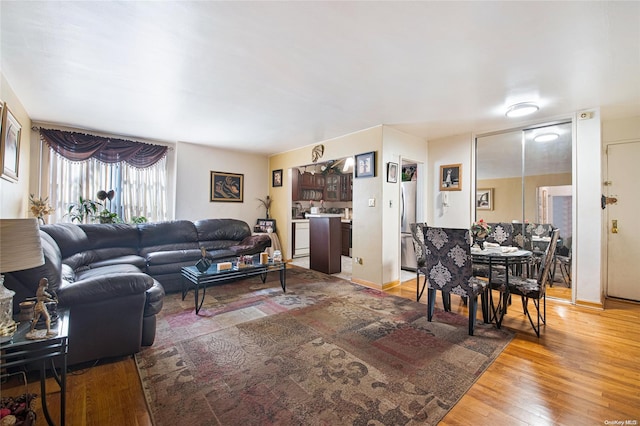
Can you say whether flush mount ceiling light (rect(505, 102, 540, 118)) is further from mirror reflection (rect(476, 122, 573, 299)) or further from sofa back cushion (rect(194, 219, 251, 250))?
sofa back cushion (rect(194, 219, 251, 250))

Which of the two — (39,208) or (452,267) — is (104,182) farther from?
(452,267)

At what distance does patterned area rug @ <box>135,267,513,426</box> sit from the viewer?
1.60 m

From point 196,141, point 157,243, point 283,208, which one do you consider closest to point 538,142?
point 283,208

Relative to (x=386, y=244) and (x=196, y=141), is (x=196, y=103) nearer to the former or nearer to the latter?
(x=196, y=141)

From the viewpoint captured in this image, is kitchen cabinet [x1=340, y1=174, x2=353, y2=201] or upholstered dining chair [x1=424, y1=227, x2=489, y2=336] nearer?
upholstered dining chair [x1=424, y1=227, x2=489, y2=336]

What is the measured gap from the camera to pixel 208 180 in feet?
18.7

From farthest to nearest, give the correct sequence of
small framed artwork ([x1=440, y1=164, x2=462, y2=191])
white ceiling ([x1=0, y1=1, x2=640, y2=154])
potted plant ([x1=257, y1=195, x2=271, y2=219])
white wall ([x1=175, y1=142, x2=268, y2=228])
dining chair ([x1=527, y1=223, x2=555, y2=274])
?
potted plant ([x1=257, y1=195, x2=271, y2=219]), white wall ([x1=175, y1=142, x2=268, y2=228]), small framed artwork ([x1=440, y1=164, x2=462, y2=191]), dining chair ([x1=527, y1=223, x2=555, y2=274]), white ceiling ([x1=0, y1=1, x2=640, y2=154])

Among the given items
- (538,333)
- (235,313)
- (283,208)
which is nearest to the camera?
(538,333)

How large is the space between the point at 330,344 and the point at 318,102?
2.62 meters

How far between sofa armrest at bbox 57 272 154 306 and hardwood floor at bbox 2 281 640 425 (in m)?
→ 0.55

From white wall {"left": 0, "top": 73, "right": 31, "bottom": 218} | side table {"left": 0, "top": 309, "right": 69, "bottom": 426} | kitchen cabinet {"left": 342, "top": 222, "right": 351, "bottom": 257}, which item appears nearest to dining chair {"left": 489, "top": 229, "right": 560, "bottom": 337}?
side table {"left": 0, "top": 309, "right": 69, "bottom": 426}

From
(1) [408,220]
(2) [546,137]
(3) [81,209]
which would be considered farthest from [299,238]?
(2) [546,137]

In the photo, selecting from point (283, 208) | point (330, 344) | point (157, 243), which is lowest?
point (330, 344)

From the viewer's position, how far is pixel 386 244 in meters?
4.14
